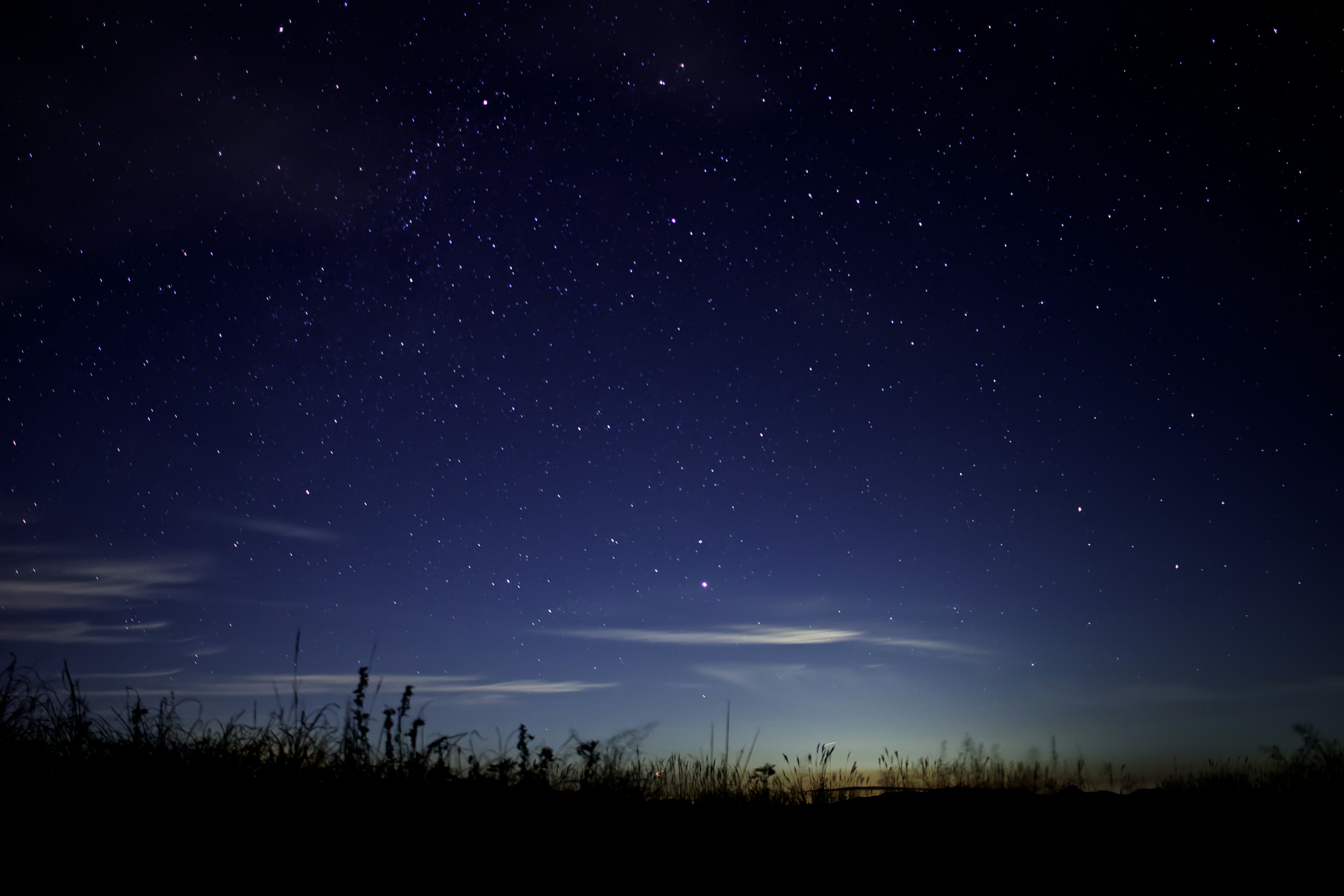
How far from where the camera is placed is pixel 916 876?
403 centimetres

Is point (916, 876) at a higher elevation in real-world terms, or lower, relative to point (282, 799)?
lower

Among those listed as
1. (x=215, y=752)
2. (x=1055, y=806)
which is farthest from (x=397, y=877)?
(x=1055, y=806)

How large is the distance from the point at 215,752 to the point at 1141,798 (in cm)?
675

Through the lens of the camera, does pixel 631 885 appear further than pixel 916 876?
No

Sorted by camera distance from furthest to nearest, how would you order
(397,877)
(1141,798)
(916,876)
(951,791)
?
1. (951,791)
2. (1141,798)
3. (916,876)
4. (397,877)

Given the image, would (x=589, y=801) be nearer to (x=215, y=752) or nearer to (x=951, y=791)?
(x=215, y=752)

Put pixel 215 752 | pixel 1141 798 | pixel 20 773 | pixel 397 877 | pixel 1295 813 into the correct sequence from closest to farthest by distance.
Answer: pixel 397 877, pixel 20 773, pixel 215 752, pixel 1295 813, pixel 1141 798

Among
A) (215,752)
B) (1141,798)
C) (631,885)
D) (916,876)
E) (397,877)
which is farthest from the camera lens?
(1141,798)

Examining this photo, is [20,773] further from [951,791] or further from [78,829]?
[951,791]

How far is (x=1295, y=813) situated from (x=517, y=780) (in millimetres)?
5447

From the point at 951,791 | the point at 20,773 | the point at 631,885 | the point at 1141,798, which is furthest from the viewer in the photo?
the point at 951,791

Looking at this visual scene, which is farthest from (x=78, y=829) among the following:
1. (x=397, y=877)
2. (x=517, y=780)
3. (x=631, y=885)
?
(x=631, y=885)

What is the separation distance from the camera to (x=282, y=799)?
415 centimetres

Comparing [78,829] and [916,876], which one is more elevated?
[78,829]
